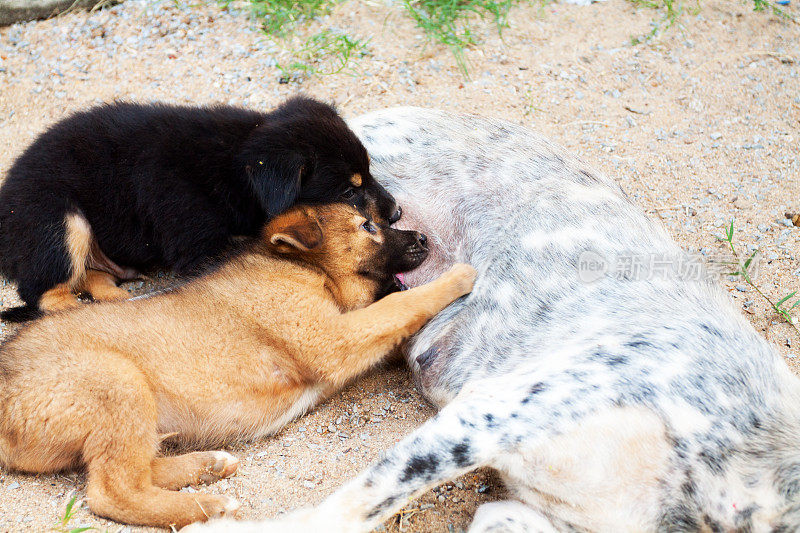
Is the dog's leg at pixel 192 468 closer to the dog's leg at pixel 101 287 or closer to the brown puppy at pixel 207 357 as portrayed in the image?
the brown puppy at pixel 207 357

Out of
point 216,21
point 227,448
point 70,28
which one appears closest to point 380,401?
point 227,448

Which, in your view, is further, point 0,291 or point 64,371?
point 0,291

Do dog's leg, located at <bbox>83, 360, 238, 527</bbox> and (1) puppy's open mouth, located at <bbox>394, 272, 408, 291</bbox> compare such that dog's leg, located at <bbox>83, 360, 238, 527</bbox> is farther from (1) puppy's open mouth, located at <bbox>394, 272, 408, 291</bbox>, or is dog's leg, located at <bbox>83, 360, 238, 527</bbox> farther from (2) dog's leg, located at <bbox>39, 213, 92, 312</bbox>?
(1) puppy's open mouth, located at <bbox>394, 272, 408, 291</bbox>

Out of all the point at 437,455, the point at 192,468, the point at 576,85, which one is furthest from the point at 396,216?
the point at 576,85

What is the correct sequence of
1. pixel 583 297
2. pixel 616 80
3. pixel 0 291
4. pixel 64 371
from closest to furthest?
1. pixel 64 371
2. pixel 583 297
3. pixel 0 291
4. pixel 616 80

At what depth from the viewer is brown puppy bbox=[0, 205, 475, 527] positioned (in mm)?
2842

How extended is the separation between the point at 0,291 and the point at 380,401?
2.25 m

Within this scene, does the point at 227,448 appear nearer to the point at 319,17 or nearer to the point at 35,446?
the point at 35,446

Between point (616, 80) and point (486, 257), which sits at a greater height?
point (616, 80)

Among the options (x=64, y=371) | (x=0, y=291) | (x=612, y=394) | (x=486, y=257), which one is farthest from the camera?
(x=0, y=291)

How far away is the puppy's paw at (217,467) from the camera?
308 cm

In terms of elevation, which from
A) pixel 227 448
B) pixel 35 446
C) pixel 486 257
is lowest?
pixel 227 448

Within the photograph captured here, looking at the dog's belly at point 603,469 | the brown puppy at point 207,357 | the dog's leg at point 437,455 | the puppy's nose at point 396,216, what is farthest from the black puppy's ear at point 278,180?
the dog's belly at point 603,469

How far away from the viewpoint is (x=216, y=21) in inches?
232
